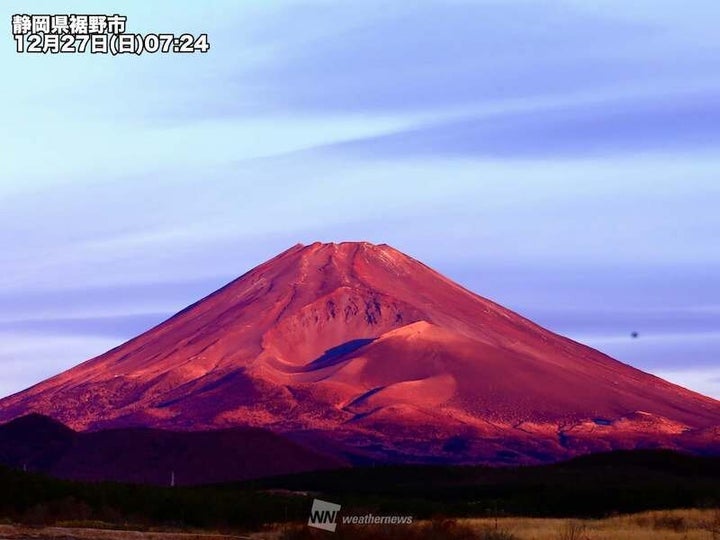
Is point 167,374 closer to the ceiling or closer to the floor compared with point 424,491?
closer to the ceiling

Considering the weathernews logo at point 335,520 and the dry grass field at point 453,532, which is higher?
the weathernews logo at point 335,520

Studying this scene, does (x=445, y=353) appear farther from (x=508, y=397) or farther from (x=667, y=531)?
(x=667, y=531)

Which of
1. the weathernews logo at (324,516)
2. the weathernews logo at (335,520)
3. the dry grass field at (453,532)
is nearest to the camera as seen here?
the dry grass field at (453,532)

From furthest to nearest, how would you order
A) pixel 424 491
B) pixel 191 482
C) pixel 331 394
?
1. pixel 331 394
2. pixel 191 482
3. pixel 424 491

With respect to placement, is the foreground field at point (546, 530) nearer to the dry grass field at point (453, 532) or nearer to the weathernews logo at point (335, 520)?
the dry grass field at point (453, 532)

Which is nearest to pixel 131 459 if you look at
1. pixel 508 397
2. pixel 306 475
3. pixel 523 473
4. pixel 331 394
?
pixel 306 475

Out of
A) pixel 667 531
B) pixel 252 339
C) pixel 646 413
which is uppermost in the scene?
pixel 252 339

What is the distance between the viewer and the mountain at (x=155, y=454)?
111812 mm

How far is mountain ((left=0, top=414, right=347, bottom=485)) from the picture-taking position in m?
112

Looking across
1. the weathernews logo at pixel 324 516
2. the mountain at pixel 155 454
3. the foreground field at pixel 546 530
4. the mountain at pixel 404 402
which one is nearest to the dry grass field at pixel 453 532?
the foreground field at pixel 546 530

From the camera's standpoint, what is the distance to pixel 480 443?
156625 millimetres

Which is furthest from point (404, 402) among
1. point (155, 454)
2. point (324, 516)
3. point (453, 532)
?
point (453, 532)

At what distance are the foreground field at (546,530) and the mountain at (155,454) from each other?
224 feet

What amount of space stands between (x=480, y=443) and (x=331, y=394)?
82.5 feet
